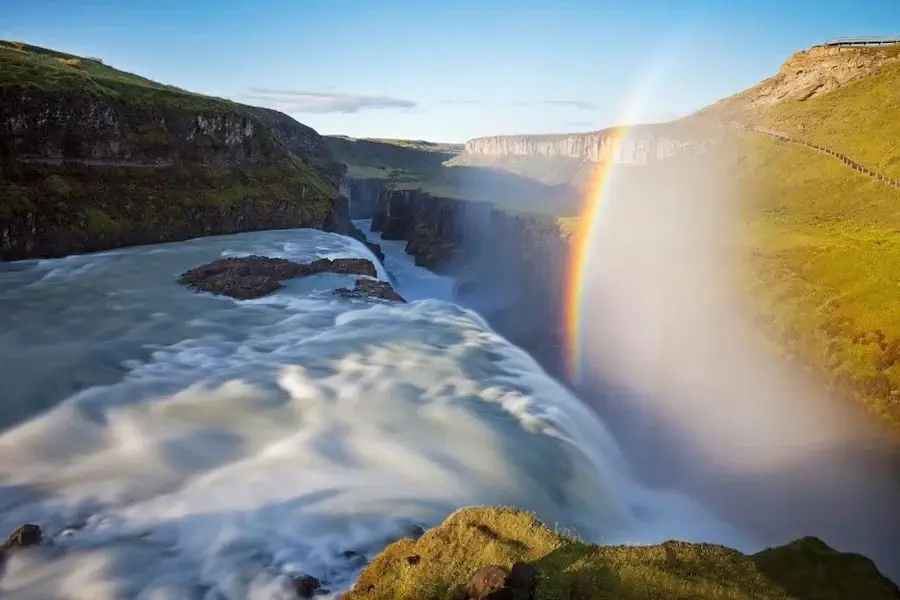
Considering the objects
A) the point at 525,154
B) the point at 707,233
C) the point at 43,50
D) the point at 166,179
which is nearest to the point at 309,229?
the point at 166,179

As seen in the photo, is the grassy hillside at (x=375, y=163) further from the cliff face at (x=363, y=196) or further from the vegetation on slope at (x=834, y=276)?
the vegetation on slope at (x=834, y=276)

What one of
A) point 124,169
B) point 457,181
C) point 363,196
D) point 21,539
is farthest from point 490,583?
point 363,196

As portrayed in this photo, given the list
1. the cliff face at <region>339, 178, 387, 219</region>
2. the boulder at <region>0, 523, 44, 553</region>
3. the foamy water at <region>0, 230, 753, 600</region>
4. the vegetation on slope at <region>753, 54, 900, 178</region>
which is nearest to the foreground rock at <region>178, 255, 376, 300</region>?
the foamy water at <region>0, 230, 753, 600</region>

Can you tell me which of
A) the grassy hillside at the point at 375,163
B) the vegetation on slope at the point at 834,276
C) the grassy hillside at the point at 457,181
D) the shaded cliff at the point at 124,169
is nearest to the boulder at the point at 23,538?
the vegetation on slope at the point at 834,276

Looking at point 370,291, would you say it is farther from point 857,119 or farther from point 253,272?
point 857,119

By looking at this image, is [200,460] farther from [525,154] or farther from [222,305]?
[525,154]
